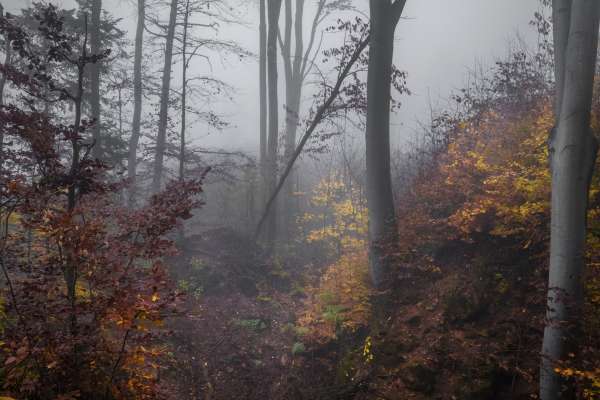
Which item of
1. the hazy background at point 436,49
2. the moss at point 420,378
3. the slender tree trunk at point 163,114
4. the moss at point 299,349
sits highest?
the hazy background at point 436,49

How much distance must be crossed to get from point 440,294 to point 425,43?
4676 centimetres

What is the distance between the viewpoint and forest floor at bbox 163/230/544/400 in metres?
4.62

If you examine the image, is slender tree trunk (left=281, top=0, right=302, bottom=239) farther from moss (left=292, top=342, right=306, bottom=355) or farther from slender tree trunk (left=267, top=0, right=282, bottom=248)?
moss (left=292, top=342, right=306, bottom=355)

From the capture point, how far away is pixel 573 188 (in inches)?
154

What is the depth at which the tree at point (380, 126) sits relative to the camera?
6.82m

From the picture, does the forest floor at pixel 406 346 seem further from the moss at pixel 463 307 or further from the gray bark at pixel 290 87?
A: the gray bark at pixel 290 87

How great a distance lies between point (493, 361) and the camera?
4.56 metres

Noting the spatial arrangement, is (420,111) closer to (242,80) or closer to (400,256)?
(400,256)

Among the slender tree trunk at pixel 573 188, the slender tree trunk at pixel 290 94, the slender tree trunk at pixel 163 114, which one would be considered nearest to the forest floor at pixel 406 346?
the slender tree trunk at pixel 573 188

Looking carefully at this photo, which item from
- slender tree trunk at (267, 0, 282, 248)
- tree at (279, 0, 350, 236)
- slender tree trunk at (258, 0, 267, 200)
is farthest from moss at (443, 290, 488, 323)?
slender tree trunk at (258, 0, 267, 200)

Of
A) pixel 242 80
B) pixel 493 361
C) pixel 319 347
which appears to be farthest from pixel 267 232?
pixel 242 80

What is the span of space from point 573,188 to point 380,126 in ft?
11.5

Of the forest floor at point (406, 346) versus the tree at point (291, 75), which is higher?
the tree at point (291, 75)

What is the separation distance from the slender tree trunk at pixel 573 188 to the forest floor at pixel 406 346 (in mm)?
318
